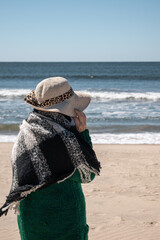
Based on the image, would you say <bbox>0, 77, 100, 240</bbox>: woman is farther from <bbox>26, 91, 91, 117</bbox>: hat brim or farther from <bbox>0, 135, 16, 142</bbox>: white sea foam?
<bbox>0, 135, 16, 142</bbox>: white sea foam

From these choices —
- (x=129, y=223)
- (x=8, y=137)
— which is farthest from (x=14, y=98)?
(x=129, y=223)

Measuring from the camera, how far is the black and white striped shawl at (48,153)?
1775mm

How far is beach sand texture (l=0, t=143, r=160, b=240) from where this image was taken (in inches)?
157

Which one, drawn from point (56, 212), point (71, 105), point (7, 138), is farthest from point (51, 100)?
point (7, 138)

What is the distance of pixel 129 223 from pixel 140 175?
2170mm

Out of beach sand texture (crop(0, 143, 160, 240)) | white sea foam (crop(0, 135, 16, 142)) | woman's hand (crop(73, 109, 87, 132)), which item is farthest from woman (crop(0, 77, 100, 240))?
white sea foam (crop(0, 135, 16, 142))

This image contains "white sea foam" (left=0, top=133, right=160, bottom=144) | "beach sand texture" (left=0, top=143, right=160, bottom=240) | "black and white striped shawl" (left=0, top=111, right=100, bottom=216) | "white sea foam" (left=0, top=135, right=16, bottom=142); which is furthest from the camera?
"white sea foam" (left=0, top=135, right=16, bottom=142)

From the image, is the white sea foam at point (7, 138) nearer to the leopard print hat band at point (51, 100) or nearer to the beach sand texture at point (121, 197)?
the beach sand texture at point (121, 197)

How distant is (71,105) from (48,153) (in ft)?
0.98

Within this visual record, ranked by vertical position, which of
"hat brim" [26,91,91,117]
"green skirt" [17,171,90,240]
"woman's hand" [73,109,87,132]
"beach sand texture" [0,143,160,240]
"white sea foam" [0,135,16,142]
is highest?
"hat brim" [26,91,91,117]

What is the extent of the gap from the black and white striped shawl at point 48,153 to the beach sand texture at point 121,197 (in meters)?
2.32

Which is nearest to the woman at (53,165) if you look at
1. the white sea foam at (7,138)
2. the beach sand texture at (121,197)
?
the beach sand texture at (121,197)

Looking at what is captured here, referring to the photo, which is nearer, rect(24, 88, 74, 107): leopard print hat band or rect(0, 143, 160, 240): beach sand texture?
rect(24, 88, 74, 107): leopard print hat band

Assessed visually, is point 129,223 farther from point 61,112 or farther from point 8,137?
point 8,137
